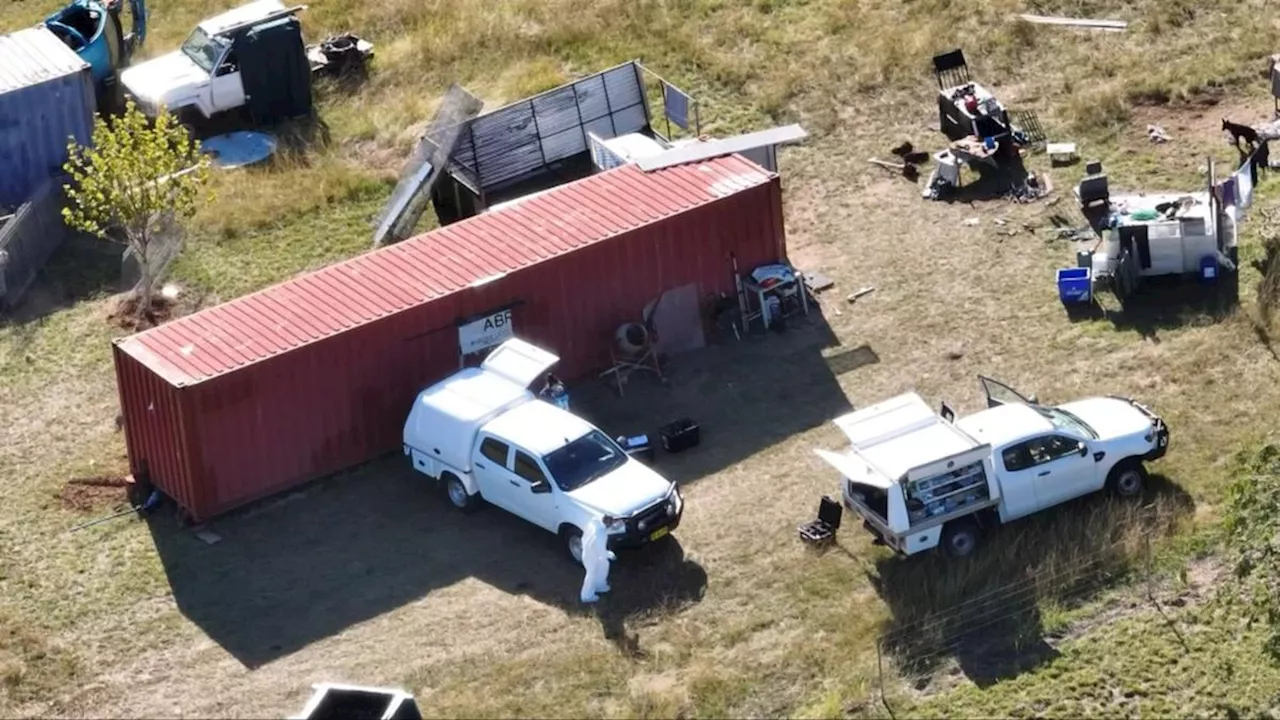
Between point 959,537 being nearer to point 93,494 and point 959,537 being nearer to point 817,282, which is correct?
point 817,282

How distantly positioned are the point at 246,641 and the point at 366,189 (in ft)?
42.9

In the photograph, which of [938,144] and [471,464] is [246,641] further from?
[938,144]

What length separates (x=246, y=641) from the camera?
27.0 meters

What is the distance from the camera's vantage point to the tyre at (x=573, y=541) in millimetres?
27734

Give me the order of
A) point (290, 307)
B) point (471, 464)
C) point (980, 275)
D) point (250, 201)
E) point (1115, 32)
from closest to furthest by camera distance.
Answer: point (471, 464)
point (290, 307)
point (980, 275)
point (250, 201)
point (1115, 32)

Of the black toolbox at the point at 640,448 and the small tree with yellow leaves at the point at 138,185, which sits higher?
the small tree with yellow leaves at the point at 138,185

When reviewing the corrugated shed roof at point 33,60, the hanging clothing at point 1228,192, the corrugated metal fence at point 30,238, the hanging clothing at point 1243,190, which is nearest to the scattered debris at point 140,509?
the corrugated metal fence at point 30,238

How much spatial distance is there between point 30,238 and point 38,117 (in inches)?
107

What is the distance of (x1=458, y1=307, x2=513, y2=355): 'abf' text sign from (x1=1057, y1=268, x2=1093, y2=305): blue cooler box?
8.60 m

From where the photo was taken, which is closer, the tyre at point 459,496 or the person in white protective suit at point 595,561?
the person in white protective suit at point 595,561

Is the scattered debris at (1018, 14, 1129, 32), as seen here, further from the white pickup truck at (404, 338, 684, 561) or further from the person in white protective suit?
the person in white protective suit

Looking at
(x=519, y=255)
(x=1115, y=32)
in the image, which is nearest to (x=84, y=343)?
(x=519, y=255)

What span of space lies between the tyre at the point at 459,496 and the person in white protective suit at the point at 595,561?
2.63 meters

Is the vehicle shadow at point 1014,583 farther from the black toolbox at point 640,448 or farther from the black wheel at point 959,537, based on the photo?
the black toolbox at point 640,448
